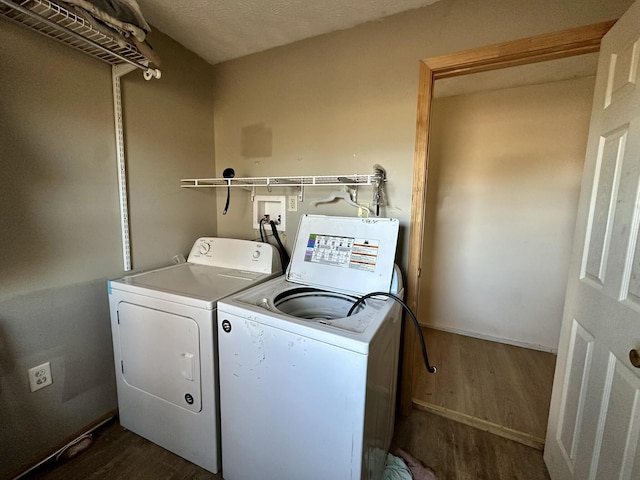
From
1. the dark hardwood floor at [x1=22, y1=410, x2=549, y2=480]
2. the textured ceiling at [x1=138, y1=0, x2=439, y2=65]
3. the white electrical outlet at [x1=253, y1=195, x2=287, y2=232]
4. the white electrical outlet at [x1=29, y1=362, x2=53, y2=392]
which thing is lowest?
the dark hardwood floor at [x1=22, y1=410, x2=549, y2=480]

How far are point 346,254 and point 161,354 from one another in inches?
42.3

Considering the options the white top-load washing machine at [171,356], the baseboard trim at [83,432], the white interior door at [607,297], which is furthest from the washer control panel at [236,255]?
the white interior door at [607,297]

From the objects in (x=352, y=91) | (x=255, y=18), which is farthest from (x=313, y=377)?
(x=255, y=18)

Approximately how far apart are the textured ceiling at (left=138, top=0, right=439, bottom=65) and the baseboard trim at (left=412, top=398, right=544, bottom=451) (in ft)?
7.87

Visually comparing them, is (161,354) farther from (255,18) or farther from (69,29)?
(255,18)

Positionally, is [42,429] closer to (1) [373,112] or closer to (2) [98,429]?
(2) [98,429]

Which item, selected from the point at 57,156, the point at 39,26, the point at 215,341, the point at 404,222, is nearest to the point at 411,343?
the point at 404,222

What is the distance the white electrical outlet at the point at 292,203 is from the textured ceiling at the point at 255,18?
104 cm

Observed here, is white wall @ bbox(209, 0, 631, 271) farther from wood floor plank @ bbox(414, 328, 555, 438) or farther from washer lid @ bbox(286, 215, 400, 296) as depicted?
wood floor plank @ bbox(414, 328, 555, 438)

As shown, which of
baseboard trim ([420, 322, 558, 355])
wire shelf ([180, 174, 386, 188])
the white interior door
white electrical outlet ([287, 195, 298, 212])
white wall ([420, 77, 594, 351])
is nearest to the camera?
the white interior door

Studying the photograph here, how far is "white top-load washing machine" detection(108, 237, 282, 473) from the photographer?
4.09 ft

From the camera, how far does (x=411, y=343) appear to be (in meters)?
1.68

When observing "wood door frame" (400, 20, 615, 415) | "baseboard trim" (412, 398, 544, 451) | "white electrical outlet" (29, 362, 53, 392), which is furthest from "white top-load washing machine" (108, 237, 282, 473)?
"baseboard trim" (412, 398, 544, 451)

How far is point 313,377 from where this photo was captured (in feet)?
3.24
